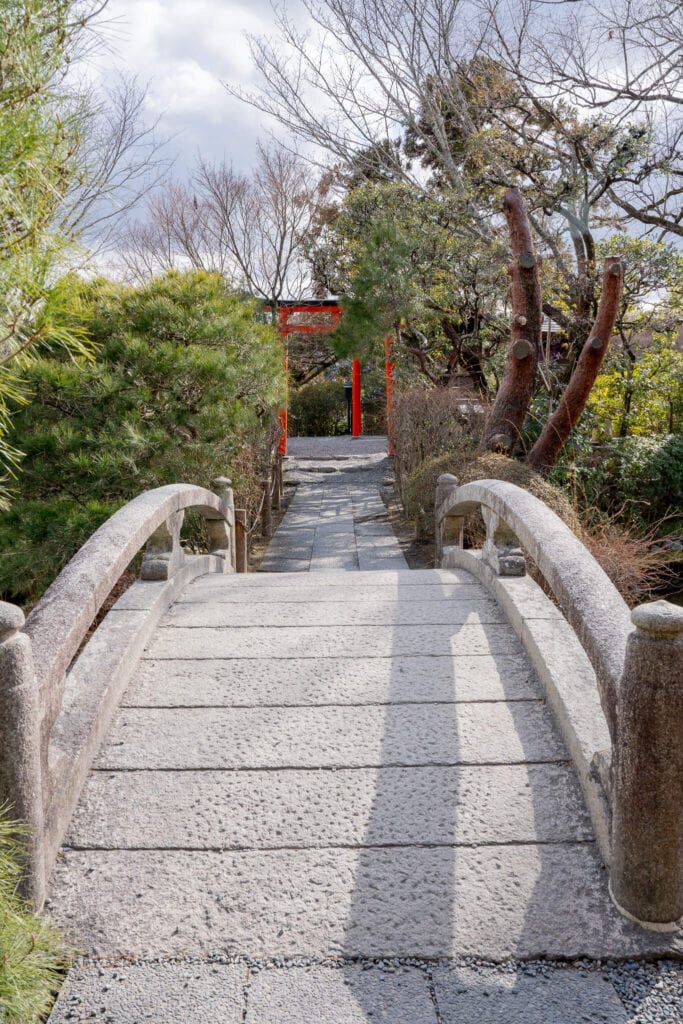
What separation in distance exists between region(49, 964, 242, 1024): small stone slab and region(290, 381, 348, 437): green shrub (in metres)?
18.6

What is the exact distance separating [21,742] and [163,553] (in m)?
1.82

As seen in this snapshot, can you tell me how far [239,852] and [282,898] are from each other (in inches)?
6.7

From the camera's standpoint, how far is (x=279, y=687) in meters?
2.48

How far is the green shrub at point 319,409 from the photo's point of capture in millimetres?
19875

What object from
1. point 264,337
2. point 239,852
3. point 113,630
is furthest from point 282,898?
point 264,337

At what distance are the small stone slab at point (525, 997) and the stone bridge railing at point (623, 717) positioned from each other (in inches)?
8.5

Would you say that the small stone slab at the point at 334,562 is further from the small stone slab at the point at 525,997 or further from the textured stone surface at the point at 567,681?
the small stone slab at the point at 525,997

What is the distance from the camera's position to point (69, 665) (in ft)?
7.96

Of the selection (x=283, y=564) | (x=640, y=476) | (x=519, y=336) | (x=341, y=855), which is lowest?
(x=283, y=564)

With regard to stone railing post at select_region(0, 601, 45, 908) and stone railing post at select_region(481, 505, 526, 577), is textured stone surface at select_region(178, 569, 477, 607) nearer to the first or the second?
stone railing post at select_region(481, 505, 526, 577)

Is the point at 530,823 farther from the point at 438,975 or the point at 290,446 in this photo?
the point at 290,446

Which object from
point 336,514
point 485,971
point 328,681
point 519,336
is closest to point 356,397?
point 336,514

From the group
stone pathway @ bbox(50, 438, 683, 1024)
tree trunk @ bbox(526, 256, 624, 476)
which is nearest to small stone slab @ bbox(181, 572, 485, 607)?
stone pathway @ bbox(50, 438, 683, 1024)

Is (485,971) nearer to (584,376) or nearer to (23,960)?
(23,960)
